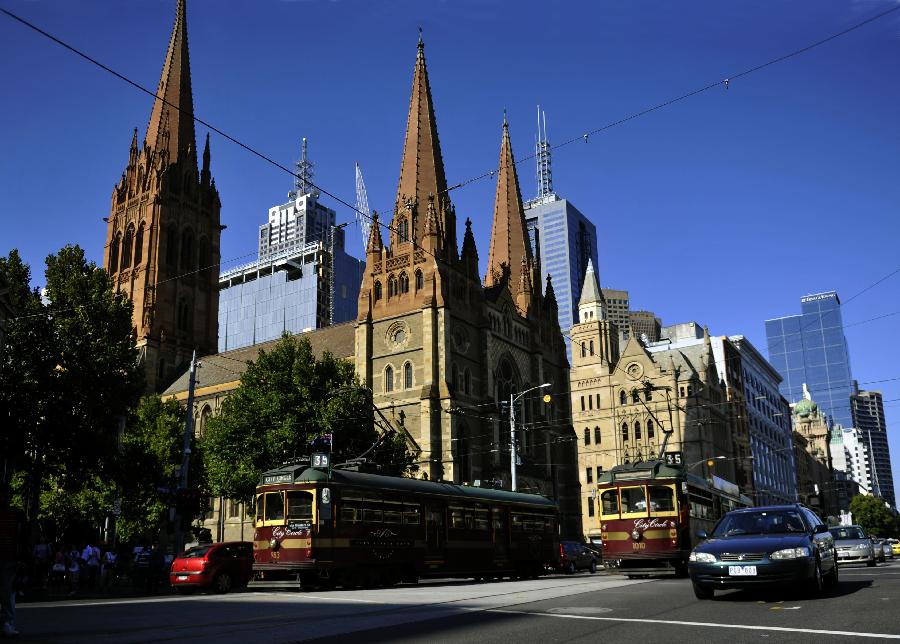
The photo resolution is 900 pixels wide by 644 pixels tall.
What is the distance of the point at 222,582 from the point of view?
23.0 meters

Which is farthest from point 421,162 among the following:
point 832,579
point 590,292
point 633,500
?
point 590,292

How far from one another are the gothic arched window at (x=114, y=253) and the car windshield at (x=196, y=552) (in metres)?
54.7

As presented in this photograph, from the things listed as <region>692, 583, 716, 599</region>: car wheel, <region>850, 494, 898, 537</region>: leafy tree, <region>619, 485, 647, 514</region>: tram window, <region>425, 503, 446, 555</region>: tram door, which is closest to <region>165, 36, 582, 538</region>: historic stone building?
<region>425, 503, 446, 555</region>: tram door

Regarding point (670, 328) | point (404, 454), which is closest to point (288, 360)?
point (404, 454)

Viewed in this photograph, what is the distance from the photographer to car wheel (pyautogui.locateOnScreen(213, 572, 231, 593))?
899 inches

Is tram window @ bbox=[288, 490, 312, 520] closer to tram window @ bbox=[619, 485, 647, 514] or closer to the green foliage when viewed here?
tram window @ bbox=[619, 485, 647, 514]

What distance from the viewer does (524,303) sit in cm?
6044

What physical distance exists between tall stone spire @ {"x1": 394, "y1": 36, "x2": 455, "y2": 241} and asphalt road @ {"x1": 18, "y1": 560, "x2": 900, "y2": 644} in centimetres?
3915

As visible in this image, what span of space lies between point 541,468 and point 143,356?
3403cm

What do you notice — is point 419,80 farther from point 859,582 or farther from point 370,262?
point 859,582

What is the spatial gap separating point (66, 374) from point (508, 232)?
40.5 metres

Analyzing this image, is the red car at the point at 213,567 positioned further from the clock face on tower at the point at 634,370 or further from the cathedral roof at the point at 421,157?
the clock face on tower at the point at 634,370

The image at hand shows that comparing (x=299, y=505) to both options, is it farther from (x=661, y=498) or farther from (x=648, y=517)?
(x=661, y=498)

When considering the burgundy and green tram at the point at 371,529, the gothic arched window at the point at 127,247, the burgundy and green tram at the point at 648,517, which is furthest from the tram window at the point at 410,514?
the gothic arched window at the point at 127,247
